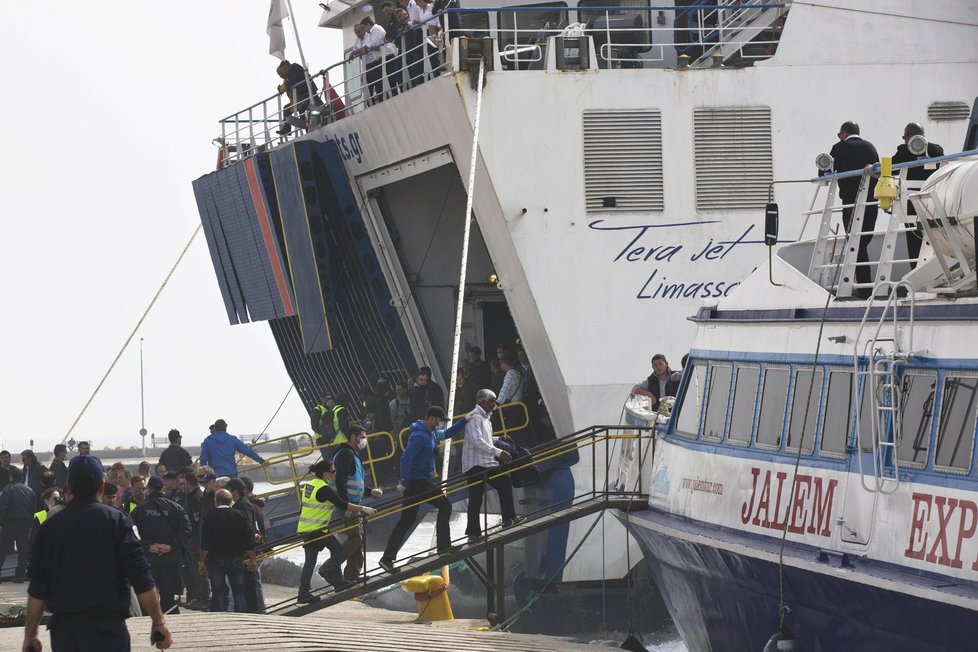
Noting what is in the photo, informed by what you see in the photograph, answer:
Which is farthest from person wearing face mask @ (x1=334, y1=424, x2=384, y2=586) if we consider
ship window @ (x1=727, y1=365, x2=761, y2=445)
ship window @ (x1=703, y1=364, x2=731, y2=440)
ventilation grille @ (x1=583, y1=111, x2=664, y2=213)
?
ventilation grille @ (x1=583, y1=111, x2=664, y2=213)

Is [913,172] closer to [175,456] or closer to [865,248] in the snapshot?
[865,248]

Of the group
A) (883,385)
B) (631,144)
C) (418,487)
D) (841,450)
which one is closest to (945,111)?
(631,144)

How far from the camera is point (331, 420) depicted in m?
23.8

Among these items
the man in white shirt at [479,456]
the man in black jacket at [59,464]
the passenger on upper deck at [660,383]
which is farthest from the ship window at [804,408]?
the man in black jacket at [59,464]

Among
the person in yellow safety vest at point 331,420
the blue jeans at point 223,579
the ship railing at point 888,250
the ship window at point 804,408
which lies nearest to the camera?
the ship railing at point 888,250

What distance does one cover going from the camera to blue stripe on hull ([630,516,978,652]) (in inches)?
360

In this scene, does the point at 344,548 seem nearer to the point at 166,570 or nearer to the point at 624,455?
the point at 166,570

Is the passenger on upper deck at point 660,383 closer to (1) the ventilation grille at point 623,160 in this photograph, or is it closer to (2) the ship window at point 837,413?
(1) the ventilation grille at point 623,160

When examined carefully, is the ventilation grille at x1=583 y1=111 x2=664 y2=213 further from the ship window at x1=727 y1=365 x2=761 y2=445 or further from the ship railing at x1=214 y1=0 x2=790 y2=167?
the ship window at x1=727 y1=365 x2=761 y2=445

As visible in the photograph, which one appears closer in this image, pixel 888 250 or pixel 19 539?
pixel 888 250

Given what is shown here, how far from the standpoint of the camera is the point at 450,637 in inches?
460

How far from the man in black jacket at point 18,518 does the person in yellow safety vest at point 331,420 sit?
4574 millimetres

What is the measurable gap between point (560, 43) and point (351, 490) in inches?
276

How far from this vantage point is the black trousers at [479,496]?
48.0ft
